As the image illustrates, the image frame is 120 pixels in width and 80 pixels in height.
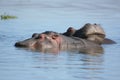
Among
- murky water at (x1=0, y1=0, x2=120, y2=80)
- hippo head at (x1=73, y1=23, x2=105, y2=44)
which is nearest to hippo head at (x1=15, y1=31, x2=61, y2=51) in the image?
murky water at (x1=0, y1=0, x2=120, y2=80)

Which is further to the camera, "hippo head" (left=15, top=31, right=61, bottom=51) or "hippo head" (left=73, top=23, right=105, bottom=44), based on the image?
"hippo head" (left=73, top=23, right=105, bottom=44)

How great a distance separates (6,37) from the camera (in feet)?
60.4

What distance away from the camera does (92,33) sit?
56.3ft

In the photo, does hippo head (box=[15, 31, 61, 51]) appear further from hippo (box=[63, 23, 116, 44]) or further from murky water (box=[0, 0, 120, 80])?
hippo (box=[63, 23, 116, 44])

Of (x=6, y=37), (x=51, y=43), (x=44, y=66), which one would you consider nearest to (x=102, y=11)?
(x=6, y=37)

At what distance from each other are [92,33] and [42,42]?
1.76 m

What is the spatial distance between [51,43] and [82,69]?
420 cm

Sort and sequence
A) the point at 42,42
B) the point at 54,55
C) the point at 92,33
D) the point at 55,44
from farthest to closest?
1. the point at 92,33
2. the point at 55,44
3. the point at 42,42
4. the point at 54,55

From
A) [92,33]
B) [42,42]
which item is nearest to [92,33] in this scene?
[92,33]

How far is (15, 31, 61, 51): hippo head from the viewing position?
619 inches

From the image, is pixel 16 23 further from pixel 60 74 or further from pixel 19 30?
pixel 60 74

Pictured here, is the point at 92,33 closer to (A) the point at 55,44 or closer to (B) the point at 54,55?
(A) the point at 55,44

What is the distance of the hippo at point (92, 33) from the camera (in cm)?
1711

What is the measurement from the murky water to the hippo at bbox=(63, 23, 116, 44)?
458mm
